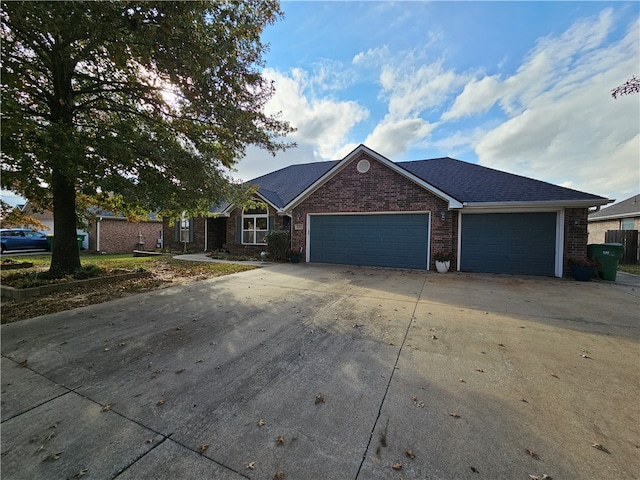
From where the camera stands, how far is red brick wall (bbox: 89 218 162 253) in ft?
61.8

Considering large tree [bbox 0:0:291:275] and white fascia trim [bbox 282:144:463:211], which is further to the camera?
white fascia trim [bbox 282:144:463:211]

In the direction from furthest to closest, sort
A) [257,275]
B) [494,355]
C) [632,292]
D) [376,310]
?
1. [257,275]
2. [632,292]
3. [376,310]
4. [494,355]

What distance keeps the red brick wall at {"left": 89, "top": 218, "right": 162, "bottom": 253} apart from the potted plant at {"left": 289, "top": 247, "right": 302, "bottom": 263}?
48.1 feet

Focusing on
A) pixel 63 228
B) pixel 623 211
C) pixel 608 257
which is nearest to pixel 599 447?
pixel 608 257

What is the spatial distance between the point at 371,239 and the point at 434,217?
262cm

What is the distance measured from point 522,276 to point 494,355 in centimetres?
774

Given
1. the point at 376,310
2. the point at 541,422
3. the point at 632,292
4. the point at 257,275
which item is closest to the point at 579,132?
the point at 632,292

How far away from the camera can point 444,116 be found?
39.9ft

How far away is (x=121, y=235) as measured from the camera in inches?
777

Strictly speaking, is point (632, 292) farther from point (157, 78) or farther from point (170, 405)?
point (157, 78)

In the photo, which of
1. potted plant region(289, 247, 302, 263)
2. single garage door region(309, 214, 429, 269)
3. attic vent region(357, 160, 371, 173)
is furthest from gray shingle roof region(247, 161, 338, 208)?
attic vent region(357, 160, 371, 173)

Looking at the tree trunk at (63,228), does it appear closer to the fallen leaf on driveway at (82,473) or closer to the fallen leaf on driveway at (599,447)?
the fallen leaf on driveway at (82,473)

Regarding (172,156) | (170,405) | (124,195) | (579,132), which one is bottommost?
(170,405)

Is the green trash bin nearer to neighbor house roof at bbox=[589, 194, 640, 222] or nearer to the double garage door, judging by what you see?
the double garage door
